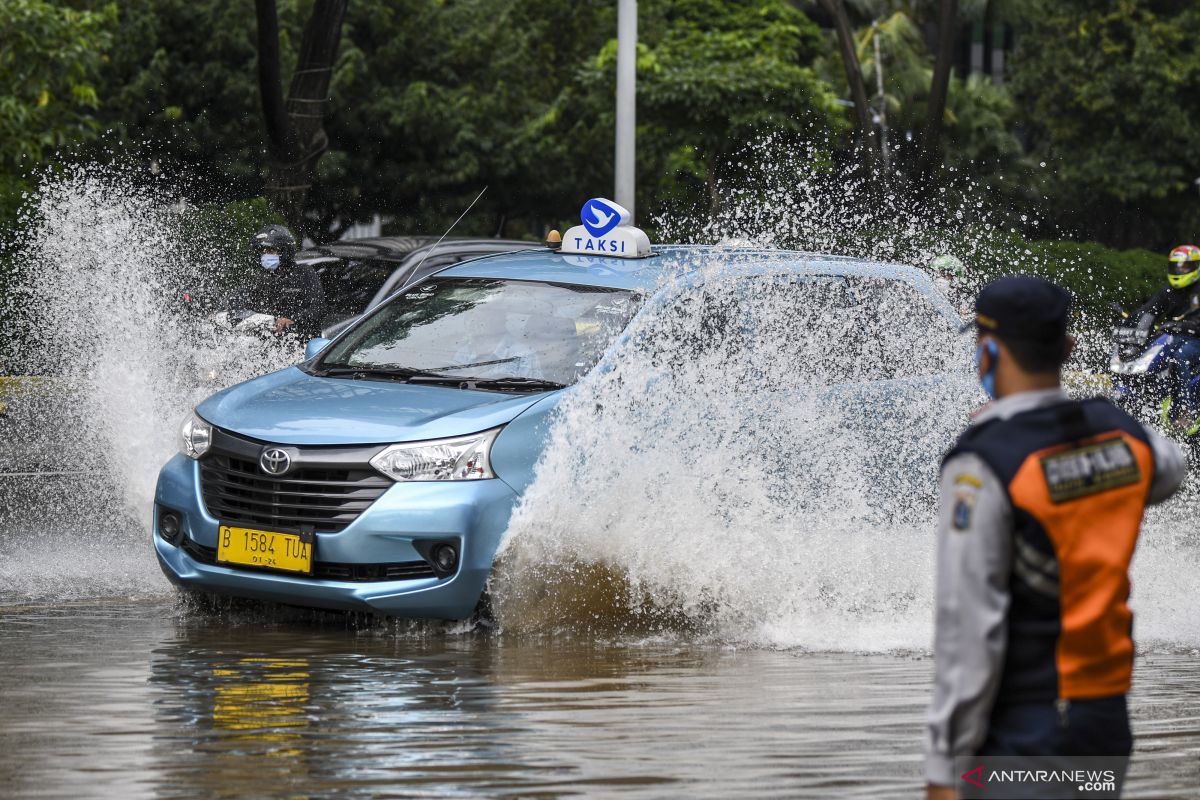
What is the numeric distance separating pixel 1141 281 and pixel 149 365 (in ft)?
57.7

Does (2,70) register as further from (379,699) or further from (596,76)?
(379,699)

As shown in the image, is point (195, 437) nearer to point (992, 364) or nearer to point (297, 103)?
point (992, 364)

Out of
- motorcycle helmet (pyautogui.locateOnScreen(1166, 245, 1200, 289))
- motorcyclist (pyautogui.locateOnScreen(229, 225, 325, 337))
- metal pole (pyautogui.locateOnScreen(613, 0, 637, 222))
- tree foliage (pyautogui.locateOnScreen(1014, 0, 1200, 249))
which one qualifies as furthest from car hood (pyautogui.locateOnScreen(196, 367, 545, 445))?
tree foliage (pyautogui.locateOnScreen(1014, 0, 1200, 249))

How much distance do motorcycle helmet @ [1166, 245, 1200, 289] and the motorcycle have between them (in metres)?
0.34

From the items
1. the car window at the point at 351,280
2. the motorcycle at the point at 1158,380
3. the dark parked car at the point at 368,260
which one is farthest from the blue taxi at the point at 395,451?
the car window at the point at 351,280

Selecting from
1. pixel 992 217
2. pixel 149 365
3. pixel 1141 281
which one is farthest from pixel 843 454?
pixel 992 217

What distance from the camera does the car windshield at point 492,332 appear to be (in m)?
7.93

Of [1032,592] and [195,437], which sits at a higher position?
[1032,592]

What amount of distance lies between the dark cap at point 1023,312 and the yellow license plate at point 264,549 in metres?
4.24

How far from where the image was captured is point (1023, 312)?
3.34 meters

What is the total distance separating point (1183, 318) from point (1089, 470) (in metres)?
10.6

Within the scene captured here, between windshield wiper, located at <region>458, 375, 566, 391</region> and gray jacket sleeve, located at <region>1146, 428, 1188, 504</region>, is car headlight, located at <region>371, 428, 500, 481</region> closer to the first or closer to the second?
windshield wiper, located at <region>458, 375, 566, 391</region>

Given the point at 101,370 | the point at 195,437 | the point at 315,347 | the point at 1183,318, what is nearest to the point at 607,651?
the point at 195,437

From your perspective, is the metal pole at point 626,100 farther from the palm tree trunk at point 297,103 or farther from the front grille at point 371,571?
the front grille at point 371,571
